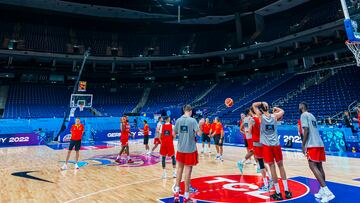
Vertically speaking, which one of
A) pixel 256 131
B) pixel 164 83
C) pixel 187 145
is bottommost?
pixel 187 145

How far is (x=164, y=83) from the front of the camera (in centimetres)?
4400

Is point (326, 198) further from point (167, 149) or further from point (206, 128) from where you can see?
point (206, 128)

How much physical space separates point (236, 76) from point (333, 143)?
26.7 m

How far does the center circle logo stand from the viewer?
5684 mm

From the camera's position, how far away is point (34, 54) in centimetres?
3400

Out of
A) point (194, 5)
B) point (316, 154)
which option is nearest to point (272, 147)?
point (316, 154)

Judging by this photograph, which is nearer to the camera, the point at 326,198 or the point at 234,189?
the point at 326,198

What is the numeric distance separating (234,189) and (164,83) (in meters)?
38.2

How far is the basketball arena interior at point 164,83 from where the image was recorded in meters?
9.74

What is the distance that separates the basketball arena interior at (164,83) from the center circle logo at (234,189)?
0.44 feet

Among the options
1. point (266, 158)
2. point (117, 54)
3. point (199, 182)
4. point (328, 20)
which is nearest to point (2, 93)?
point (117, 54)

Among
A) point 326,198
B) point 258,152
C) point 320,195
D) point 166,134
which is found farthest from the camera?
point 166,134

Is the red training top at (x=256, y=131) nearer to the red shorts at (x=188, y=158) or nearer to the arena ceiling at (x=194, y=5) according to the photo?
the red shorts at (x=188, y=158)

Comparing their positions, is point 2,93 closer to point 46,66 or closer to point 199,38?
point 46,66
